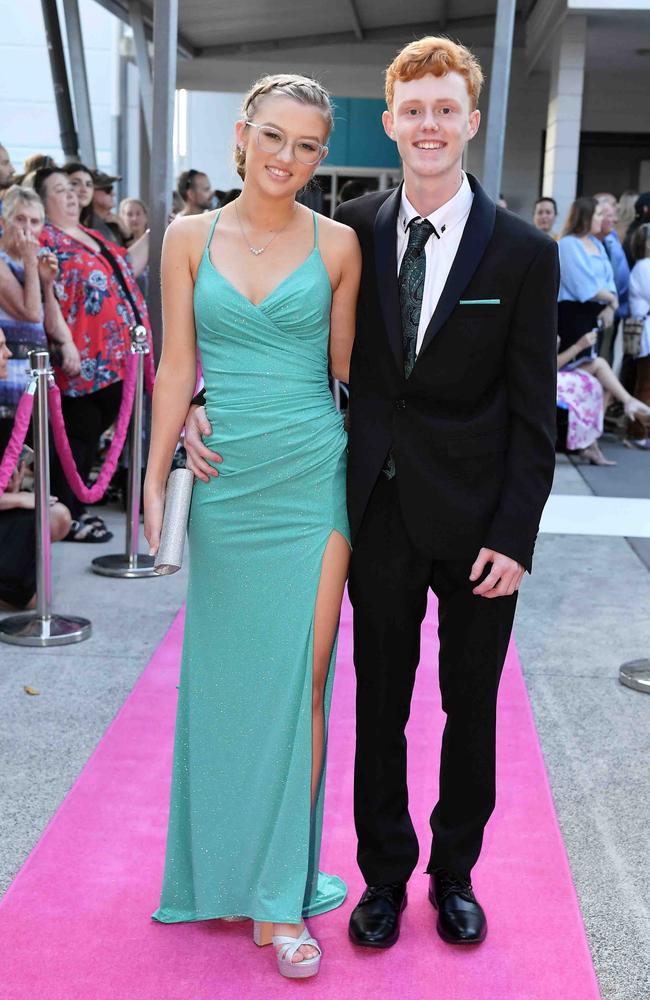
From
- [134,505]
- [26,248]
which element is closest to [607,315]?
[134,505]

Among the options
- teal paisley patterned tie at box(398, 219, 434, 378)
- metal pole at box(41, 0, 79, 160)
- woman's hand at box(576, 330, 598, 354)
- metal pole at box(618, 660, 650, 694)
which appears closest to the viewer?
teal paisley patterned tie at box(398, 219, 434, 378)

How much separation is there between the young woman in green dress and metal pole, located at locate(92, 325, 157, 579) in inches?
132

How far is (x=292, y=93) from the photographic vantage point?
8.18ft

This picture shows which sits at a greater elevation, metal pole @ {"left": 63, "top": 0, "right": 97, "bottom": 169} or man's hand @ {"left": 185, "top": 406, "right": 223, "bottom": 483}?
metal pole @ {"left": 63, "top": 0, "right": 97, "bottom": 169}

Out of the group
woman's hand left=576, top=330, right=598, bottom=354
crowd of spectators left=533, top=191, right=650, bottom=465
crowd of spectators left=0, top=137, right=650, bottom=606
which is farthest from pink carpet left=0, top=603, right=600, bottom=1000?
woman's hand left=576, top=330, right=598, bottom=354

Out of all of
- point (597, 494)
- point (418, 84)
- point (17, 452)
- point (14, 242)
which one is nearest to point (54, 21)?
point (14, 242)

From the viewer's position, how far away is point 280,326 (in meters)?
2.55

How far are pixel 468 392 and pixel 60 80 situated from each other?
956cm

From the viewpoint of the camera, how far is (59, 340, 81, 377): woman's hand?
21.4ft

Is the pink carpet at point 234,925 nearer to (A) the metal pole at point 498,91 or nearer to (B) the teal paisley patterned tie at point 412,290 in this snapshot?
(B) the teal paisley patterned tie at point 412,290

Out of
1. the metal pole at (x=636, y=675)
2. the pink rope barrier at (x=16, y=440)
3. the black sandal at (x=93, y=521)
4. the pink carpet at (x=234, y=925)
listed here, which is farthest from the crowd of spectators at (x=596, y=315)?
the pink carpet at (x=234, y=925)

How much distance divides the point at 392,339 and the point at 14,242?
4.06 meters

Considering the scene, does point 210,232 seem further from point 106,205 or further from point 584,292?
point 584,292

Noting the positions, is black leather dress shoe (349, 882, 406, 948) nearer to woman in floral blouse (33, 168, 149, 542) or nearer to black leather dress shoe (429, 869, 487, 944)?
black leather dress shoe (429, 869, 487, 944)
